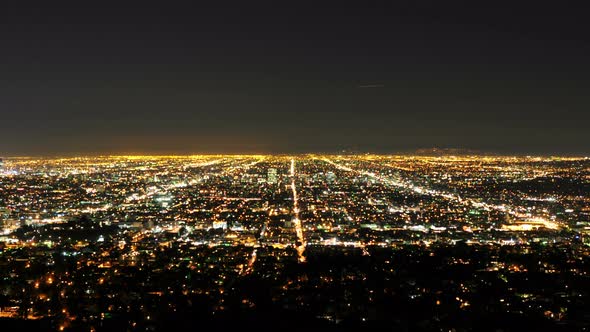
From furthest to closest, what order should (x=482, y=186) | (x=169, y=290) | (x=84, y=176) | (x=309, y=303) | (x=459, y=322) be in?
1. (x=84, y=176)
2. (x=482, y=186)
3. (x=169, y=290)
4. (x=309, y=303)
5. (x=459, y=322)

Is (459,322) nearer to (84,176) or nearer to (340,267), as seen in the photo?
(340,267)

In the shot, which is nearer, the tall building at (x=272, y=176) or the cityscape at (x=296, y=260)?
the cityscape at (x=296, y=260)

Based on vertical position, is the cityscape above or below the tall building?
below

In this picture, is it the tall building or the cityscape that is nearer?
the cityscape

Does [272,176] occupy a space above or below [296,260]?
above

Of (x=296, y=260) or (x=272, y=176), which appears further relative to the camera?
(x=272, y=176)

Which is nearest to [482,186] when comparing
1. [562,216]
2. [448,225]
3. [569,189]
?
[569,189]

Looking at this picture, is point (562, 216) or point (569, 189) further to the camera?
point (569, 189)

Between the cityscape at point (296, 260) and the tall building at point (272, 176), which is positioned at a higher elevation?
the tall building at point (272, 176)
